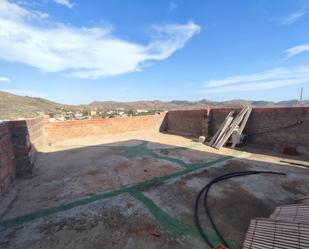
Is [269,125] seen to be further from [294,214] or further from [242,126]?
[294,214]

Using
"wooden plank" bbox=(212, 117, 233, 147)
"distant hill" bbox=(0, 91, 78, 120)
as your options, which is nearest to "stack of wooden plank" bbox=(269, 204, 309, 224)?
"wooden plank" bbox=(212, 117, 233, 147)

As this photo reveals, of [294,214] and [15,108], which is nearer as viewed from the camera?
[294,214]

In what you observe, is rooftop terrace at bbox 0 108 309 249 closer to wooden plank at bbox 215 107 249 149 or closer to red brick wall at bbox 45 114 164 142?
wooden plank at bbox 215 107 249 149

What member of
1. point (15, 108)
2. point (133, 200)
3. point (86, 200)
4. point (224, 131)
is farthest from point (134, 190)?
point (15, 108)

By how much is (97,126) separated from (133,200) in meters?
7.30

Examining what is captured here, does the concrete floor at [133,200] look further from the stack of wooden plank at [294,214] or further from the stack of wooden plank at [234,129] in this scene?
the stack of wooden plank at [234,129]

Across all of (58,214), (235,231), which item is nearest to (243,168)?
(235,231)

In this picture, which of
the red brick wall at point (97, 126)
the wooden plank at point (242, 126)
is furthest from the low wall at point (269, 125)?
the red brick wall at point (97, 126)

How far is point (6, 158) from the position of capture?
402 cm

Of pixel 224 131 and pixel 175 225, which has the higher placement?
pixel 224 131

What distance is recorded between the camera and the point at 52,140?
8773 millimetres

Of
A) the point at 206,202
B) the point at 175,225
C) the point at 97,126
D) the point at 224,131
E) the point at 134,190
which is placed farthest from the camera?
the point at 97,126

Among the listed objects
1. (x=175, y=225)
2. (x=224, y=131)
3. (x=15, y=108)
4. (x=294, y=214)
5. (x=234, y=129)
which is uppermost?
(x=15, y=108)

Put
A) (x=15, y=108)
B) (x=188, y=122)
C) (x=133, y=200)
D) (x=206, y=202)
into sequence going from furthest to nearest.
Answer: (x=15, y=108) → (x=188, y=122) → (x=133, y=200) → (x=206, y=202)
